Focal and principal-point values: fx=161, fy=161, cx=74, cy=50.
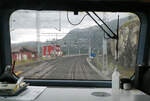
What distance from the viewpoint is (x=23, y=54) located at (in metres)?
2.37

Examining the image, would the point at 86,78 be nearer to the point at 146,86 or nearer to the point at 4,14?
the point at 146,86

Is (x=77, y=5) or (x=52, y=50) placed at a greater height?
(x=77, y=5)

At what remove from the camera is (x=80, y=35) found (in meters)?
2.30

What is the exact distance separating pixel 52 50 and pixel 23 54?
43 cm

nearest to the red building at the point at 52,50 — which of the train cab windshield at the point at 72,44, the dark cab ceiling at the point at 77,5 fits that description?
the train cab windshield at the point at 72,44

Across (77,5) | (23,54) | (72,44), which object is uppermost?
(77,5)

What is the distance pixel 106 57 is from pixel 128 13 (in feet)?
2.19

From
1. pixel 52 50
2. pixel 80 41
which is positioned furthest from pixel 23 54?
pixel 80 41

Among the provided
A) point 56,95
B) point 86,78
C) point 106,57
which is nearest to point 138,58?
point 106,57

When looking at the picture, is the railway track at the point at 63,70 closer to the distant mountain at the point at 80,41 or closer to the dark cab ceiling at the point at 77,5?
the distant mountain at the point at 80,41

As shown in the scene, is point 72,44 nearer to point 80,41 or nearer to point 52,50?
point 80,41

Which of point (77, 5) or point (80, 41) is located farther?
point (80, 41)

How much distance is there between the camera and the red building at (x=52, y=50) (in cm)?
234

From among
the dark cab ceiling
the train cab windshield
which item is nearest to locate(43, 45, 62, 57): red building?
the train cab windshield
